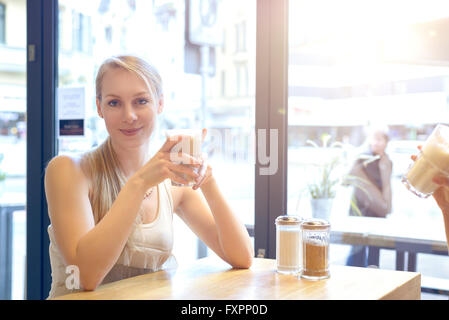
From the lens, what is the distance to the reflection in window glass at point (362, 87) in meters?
1.90

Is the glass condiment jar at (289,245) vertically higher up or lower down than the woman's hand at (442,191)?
lower down

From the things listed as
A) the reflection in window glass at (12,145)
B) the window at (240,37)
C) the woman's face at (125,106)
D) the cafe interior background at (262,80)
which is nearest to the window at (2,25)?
the reflection in window glass at (12,145)

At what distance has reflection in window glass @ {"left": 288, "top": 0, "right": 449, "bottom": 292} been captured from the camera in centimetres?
190

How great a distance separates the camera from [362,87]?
2039 millimetres

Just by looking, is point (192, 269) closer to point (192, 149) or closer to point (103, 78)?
point (192, 149)

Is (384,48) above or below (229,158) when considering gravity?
above

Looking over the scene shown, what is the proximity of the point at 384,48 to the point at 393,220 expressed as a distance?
2.37 feet

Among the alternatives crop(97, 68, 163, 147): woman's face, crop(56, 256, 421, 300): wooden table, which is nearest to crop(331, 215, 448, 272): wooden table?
crop(56, 256, 421, 300): wooden table

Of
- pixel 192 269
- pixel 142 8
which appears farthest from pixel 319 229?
pixel 142 8

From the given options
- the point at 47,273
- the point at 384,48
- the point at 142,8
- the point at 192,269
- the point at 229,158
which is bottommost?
the point at 47,273

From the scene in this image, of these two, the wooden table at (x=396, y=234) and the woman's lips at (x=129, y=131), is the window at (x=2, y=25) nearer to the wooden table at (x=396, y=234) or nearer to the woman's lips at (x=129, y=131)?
the woman's lips at (x=129, y=131)

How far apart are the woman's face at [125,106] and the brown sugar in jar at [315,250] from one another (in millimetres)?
598

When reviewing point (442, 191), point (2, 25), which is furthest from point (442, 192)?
point (2, 25)

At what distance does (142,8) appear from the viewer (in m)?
2.32
